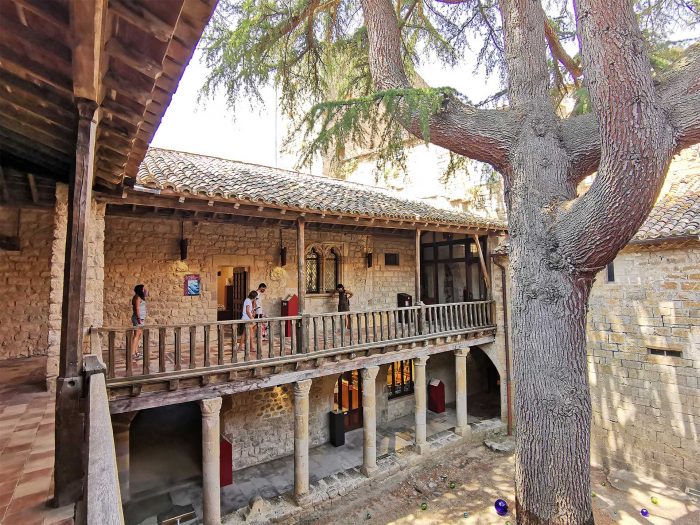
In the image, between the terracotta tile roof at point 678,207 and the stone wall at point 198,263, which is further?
the terracotta tile roof at point 678,207

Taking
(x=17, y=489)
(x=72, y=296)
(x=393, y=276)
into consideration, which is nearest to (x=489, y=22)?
(x=393, y=276)

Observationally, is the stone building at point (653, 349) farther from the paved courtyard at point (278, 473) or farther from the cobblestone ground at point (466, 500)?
the paved courtyard at point (278, 473)

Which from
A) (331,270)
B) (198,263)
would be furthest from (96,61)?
(331,270)

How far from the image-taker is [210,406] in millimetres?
6512

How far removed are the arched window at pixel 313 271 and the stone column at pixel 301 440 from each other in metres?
3.77

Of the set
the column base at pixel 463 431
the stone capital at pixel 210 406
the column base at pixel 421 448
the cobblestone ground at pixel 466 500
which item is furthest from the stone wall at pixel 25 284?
the column base at pixel 463 431

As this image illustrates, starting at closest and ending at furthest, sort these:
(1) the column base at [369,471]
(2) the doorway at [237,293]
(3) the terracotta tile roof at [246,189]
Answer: (3) the terracotta tile roof at [246,189] < (1) the column base at [369,471] < (2) the doorway at [237,293]

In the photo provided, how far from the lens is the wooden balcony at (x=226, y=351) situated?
569 centimetres

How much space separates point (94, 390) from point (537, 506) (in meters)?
5.46

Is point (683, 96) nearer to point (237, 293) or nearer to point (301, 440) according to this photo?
point (301, 440)

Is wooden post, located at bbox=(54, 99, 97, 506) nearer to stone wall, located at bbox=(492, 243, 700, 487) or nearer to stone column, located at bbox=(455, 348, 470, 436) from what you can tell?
stone column, located at bbox=(455, 348, 470, 436)

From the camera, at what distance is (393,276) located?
1266 centimetres

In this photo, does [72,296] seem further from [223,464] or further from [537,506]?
[223,464]

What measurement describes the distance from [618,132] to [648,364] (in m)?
7.64
